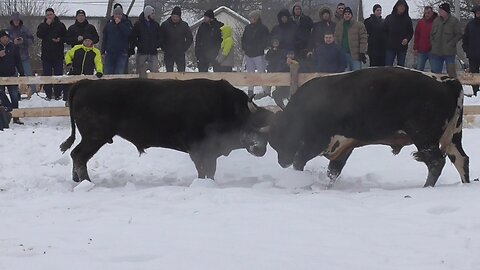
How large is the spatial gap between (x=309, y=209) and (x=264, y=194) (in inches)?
41.1

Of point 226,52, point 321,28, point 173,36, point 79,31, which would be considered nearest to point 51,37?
point 79,31

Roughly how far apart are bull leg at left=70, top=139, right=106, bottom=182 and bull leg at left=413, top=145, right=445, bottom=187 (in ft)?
11.7

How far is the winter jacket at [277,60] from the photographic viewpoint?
1371cm

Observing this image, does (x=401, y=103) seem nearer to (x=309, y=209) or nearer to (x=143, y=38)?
(x=309, y=209)

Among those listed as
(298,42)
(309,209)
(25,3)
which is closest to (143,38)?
(298,42)

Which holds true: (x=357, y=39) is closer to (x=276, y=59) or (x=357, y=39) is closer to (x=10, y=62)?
(x=276, y=59)

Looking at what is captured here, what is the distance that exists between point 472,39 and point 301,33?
10.6ft

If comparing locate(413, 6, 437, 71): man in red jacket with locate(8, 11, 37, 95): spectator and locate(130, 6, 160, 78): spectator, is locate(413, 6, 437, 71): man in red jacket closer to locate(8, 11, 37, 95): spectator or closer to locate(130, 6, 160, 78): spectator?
locate(130, 6, 160, 78): spectator

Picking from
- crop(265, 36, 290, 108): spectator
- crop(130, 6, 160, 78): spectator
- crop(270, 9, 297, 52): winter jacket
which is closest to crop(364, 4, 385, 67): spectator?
crop(270, 9, 297, 52): winter jacket

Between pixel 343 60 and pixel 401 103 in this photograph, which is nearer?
pixel 401 103

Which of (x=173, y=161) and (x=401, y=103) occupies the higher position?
(x=401, y=103)

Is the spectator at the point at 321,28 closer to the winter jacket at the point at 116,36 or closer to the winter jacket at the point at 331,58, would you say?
the winter jacket at the point at 331,58

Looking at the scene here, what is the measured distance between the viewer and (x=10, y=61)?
1441 centimetres

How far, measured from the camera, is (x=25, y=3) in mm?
42531
